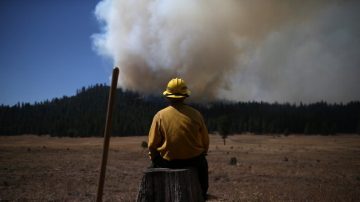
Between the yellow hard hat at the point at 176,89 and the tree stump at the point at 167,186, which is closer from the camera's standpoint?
the tree stump at the point at 167,186

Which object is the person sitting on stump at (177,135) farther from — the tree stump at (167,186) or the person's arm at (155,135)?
the tree stump at (167,186)

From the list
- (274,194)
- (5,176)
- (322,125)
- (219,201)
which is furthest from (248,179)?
(322,125)

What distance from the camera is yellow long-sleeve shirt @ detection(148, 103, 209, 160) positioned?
474 centimetres

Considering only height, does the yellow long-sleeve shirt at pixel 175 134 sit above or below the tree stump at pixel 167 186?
above

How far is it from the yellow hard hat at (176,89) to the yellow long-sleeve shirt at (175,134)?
182mm

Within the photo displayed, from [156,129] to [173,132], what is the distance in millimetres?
220

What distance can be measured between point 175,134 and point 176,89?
2.05 ft

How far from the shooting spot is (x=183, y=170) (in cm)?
446

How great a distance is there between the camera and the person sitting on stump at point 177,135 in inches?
187

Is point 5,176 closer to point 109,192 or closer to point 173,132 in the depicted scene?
point 109,192

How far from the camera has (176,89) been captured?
Result: 5.00 meters

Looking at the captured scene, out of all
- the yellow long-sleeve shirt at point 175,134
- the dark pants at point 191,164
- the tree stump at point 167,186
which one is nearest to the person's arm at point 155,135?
the yellow long-sleeve shirt at point 175,134

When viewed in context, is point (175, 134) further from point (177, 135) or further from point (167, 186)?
point (167, 186)

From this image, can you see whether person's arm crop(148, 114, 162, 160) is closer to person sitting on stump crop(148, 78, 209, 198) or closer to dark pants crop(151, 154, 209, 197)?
person sitting on stump crop(148, 78, 209, 198)
